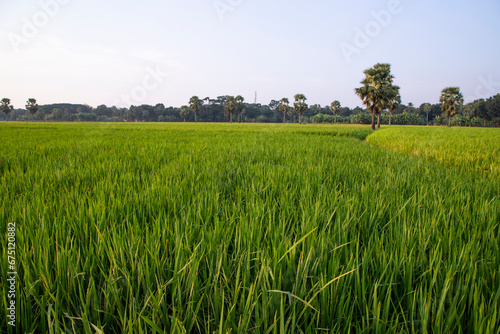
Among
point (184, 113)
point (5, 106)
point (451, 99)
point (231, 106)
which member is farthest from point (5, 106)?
point (451, 99)

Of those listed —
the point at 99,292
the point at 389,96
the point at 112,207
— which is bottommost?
the point at 99,292

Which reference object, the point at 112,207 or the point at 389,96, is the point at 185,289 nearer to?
the point at 112,207

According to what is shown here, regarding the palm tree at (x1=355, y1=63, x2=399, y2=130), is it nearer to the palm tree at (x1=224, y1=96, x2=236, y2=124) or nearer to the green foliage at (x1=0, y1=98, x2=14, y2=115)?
the palm tree at (x1=224, y1=96, x2=236, y2=124)

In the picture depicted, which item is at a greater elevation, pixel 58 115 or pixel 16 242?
pixel 58 115

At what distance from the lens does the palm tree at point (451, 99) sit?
179 feet

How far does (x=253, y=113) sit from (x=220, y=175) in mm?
101298

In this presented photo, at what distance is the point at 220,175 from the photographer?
2.56 meters

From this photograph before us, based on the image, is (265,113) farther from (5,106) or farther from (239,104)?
(5,106)

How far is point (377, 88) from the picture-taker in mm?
37219

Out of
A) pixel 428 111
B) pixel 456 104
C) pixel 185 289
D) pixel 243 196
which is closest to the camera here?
pixel 185 289

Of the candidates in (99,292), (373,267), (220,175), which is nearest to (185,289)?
(99,292)

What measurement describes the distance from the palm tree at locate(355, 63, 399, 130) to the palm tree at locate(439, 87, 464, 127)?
2833 cm

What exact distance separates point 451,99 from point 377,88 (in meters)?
32.9

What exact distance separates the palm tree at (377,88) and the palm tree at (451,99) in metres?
28.3
